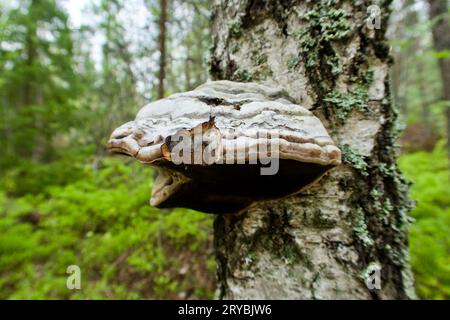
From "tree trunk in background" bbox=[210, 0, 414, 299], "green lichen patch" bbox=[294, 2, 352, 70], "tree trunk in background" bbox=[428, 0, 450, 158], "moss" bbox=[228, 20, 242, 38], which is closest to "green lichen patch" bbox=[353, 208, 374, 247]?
"tree trunk in background" bbox=[210, 0, 414, 299]

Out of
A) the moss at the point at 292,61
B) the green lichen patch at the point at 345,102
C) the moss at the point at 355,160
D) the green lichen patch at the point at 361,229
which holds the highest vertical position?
the moss at the point at 292,61

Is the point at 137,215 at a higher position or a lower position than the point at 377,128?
lower

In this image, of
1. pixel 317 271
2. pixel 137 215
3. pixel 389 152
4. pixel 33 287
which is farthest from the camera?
pixel 137 215

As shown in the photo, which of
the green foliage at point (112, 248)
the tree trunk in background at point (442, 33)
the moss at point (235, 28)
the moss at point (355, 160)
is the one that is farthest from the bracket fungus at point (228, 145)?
the tree trunk in background at point (442, 33)

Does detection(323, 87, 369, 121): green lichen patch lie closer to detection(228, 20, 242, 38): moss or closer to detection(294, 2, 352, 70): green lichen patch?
detection(294, 2, 352, 70): green lichen patch

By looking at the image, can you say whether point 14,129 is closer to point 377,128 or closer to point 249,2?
point 249,2

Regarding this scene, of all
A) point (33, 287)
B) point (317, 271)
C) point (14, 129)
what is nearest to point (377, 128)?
point (317, 271)

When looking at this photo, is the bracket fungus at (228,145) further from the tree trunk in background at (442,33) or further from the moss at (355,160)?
the tree trunk in background at (442,33)
